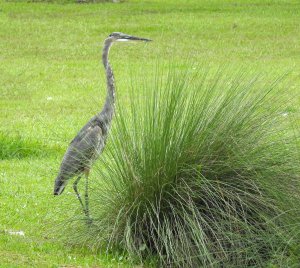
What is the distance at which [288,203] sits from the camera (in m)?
6.58

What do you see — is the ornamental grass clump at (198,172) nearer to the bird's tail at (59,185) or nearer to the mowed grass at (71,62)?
the mowed grass at (71,62)

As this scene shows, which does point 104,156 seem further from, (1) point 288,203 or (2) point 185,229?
(1) point 288,203

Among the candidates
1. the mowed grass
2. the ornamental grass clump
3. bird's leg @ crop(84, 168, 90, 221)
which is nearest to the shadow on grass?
the mowed grass

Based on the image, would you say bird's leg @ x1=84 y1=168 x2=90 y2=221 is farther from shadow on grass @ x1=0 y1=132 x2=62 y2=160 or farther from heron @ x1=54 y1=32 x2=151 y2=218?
shadow on grass @ x1=0 y1=132 x2=62 y2=160

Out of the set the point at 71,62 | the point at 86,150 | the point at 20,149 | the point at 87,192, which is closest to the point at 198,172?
the point at 87,192

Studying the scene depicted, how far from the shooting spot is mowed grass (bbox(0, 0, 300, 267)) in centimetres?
771

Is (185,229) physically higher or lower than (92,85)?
higher

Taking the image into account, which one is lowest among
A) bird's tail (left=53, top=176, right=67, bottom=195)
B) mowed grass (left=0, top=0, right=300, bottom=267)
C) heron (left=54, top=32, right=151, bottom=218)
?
mowed grass (left=0, top=0, right=300, bottom=267)

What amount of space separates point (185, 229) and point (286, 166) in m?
0.93

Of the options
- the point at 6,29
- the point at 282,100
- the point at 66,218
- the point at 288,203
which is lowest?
the point at 6,29

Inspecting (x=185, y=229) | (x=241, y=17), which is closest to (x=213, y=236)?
(x=185, y=229)

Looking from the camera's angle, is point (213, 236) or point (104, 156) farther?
point (104, 156)

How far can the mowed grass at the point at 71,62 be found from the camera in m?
7.71

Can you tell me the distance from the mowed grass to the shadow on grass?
0.04ft
